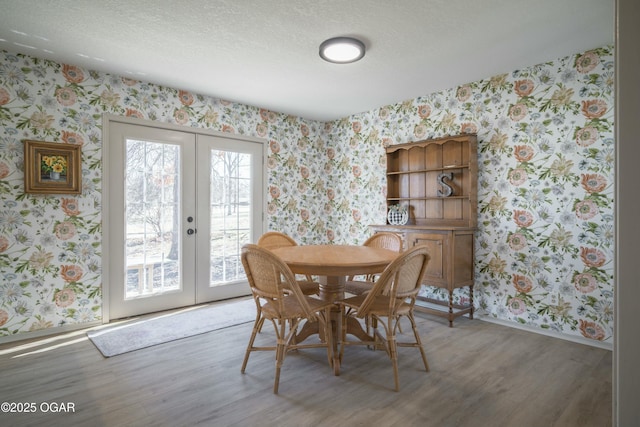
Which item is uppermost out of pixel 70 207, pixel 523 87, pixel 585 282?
pixel 523 87

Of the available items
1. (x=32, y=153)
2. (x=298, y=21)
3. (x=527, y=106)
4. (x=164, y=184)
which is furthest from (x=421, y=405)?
(x=32, y=153)

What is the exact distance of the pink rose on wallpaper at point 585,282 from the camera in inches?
113

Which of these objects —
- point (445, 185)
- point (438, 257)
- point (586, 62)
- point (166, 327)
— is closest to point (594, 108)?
point (586, 62)

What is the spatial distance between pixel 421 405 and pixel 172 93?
3.80 meters

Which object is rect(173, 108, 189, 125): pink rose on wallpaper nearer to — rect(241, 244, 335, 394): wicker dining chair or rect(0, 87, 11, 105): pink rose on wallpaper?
rect(0, 87, 11, 105): pink rose on wallpaper

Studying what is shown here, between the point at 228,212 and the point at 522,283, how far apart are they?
133 inches

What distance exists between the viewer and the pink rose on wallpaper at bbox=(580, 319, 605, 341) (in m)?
2.81

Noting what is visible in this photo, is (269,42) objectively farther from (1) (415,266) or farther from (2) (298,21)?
(1) (415,266)

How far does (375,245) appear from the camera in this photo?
11.3 feet

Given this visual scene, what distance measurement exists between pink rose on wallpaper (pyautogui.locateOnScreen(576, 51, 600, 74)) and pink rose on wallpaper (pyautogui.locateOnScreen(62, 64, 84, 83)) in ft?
14.9

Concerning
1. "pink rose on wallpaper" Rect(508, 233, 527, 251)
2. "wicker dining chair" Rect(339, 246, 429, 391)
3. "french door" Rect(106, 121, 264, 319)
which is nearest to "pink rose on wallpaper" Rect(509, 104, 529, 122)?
"pink rose on wallpaper" Rect(508, 233, 527, 251)

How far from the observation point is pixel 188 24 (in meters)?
2.42

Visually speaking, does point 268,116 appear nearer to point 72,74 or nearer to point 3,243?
point 72,74

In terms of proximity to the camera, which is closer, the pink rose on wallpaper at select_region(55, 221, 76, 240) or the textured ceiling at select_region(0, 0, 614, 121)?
the textured ceiling at select_region(0, 0, 614, 121)
